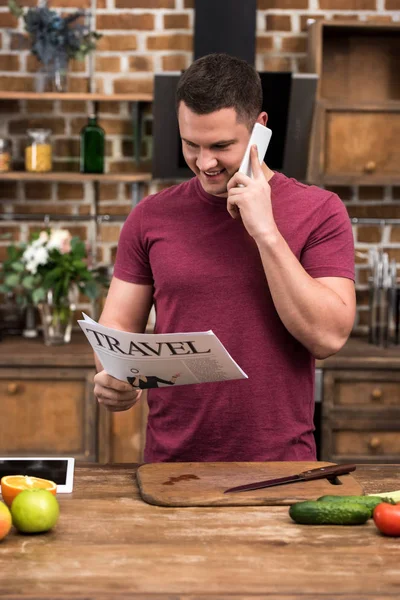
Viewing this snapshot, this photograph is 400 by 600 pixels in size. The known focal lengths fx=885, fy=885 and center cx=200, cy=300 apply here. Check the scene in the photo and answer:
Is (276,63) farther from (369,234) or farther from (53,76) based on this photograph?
(53,76)

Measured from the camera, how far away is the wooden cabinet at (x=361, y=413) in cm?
322

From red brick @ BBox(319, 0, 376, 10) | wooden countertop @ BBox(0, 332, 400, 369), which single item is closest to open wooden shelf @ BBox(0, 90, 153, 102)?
red brick @ BBox(319, 0, 376, 10)

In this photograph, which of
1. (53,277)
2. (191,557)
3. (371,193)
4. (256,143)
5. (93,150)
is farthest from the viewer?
(371,193)

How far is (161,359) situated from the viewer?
1.59 meters

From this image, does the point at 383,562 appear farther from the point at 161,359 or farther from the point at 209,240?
the point at 209,240

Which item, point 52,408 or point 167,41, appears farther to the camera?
point 167,41

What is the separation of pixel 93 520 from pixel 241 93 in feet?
2.92

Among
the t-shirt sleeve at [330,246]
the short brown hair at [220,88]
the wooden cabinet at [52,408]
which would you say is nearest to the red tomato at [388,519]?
the t-shirt sleeve at [330,246]

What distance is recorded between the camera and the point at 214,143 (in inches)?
70.1

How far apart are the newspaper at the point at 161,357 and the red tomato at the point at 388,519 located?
354 mm

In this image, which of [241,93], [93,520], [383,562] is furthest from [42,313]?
[383,562]

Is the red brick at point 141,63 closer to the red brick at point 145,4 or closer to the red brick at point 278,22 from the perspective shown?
the red brick at point 145,4

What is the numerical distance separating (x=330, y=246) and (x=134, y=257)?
44 centimetres

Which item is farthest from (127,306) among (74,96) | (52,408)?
(74,96)
